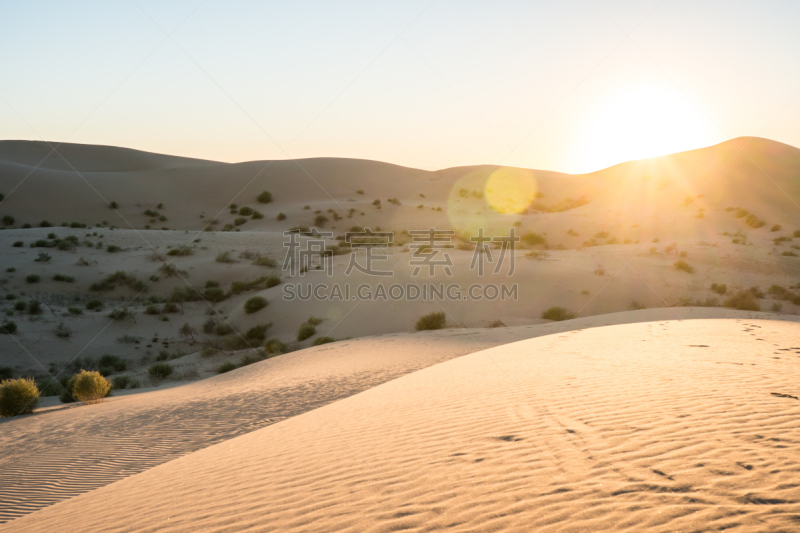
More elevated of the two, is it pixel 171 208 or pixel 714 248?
pixel 171 208

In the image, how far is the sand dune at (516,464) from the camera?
271cm

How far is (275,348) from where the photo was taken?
55.8ft

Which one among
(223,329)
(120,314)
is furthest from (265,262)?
(120,314)

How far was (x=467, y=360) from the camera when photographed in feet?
32.3

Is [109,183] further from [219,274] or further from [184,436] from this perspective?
[184,436]

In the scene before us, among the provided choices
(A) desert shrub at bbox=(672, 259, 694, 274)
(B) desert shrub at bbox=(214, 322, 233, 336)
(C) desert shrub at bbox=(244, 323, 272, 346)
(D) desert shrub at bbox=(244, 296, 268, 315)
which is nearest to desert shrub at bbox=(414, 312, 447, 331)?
(C) desert shrub at bbox=(244, 323, 272, 346)

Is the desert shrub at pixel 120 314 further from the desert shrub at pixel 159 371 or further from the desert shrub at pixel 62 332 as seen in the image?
the desert shrub at pixel 159 371

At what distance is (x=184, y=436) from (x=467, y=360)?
5532mm

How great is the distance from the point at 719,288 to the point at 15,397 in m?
26.6

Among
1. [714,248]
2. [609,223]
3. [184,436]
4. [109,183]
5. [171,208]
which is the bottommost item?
[184,436]

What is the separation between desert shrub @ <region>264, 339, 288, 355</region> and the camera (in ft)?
55.5

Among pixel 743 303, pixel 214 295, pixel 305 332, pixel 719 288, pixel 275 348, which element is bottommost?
pixel 275 348

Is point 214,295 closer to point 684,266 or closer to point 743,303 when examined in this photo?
point 743,303

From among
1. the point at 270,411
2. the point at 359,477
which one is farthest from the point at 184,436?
the point at 359,477
